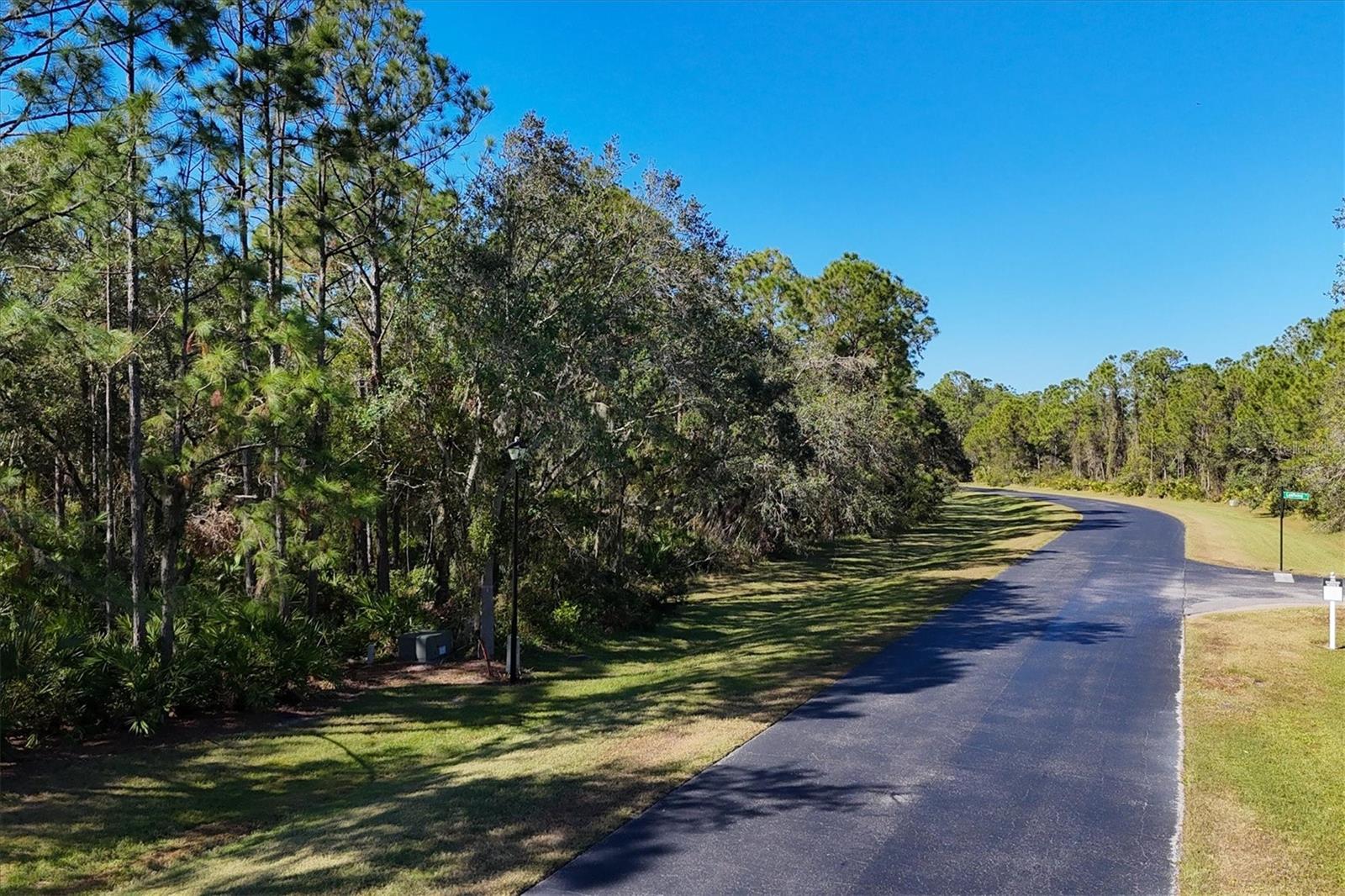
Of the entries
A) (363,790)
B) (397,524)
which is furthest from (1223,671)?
(397,524)

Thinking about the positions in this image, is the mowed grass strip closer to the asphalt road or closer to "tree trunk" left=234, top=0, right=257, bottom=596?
the asphalt road

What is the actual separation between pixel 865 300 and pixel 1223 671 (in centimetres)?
2387

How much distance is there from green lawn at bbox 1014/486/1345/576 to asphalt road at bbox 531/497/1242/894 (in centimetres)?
1368

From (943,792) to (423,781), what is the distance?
5007mm

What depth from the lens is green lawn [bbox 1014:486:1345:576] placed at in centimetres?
2214

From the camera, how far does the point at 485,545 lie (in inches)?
553

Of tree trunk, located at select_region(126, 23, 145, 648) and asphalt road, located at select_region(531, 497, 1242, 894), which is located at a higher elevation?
tree trunk, located at select_region(126, 23, 145, 648)

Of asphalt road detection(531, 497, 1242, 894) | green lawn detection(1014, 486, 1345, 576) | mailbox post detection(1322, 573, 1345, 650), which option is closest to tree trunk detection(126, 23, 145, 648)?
asphalt road detection(531, 497, 1242, 894)

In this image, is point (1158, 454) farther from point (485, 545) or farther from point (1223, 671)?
point (485, 545)

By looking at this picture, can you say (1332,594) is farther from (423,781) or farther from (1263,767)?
(423,781)

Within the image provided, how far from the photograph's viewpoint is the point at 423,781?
758 centimetres

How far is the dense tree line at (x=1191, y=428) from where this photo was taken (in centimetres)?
2823

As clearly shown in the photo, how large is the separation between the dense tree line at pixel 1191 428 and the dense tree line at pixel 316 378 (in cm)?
2059

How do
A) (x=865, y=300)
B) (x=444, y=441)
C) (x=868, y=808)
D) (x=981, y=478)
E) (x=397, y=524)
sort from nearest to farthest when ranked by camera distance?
(x=868, y=808) < (x=444, y=441) < (x=397, y=524) < (x=865, y=300) < (x=981, y=478)
